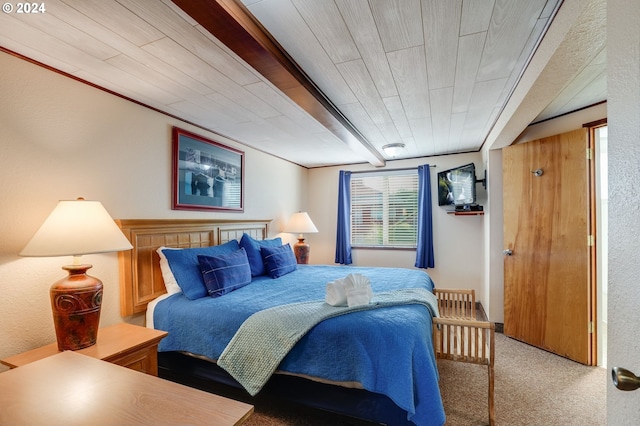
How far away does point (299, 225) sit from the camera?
4.46m

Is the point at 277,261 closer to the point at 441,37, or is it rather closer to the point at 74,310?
the point at 74,310

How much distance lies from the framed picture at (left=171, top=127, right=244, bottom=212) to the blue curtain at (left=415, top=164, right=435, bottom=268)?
264 cm

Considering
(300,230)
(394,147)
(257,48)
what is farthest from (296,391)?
(394,147)

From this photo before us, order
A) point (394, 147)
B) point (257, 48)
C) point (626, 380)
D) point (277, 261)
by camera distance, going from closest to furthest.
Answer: point (626, 380) < point (257, 48) < point (277, 261) < point (394, 147)

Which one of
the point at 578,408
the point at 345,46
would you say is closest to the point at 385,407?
the point at 578,408

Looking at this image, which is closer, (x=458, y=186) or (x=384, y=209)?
(x=458, y=186)

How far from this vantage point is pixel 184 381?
234 centimetres

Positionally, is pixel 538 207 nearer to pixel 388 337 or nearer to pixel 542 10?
pixel 542 10

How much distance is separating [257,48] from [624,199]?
160cm

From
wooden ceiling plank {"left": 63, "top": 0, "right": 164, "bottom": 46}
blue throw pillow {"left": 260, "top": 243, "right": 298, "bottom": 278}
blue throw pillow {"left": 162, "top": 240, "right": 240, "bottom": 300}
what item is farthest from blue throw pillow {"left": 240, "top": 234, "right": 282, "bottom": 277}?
wooden ceiling plank {"left": 63, "top": 0, "right": 164, "bottom": 46}

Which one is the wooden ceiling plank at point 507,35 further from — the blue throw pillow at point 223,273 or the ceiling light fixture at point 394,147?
the blue throw pillow at point 223,273

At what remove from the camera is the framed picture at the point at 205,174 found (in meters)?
2.87

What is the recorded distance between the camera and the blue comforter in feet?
5.23

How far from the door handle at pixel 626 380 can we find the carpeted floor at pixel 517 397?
1469 mm
